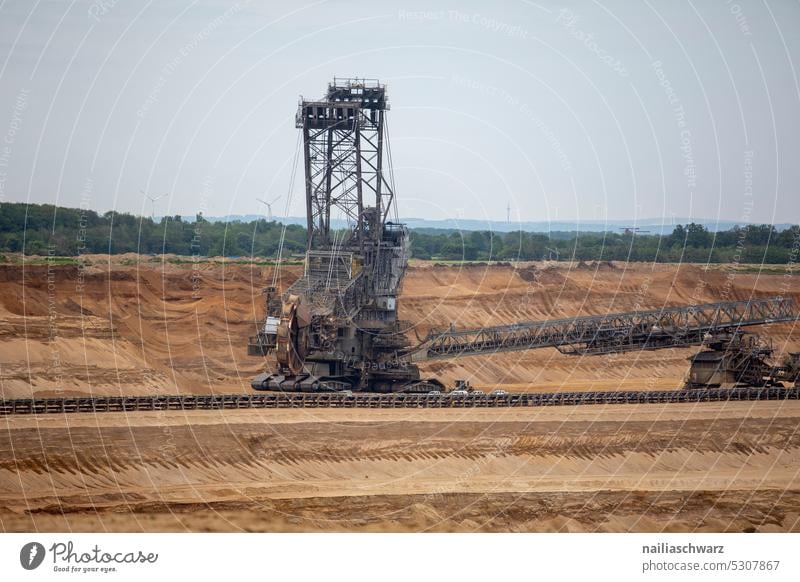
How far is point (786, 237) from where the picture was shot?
486ft

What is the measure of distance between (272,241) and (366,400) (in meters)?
84.9

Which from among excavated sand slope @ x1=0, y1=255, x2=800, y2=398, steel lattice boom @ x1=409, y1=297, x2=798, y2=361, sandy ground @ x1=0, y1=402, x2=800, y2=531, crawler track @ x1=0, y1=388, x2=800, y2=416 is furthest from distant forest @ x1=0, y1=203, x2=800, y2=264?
sandy ground @ x1=0, y1=402, x2=800, y2=531

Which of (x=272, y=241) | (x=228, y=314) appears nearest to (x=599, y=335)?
(x=228, y=314)

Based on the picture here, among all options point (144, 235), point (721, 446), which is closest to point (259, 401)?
point (721, 446)

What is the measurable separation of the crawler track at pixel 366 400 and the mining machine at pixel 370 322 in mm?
2539

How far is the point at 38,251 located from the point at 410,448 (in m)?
61.9

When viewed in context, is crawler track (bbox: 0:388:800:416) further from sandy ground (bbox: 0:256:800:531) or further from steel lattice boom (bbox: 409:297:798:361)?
steel lattice boom (bbox: 409:297:798:361)

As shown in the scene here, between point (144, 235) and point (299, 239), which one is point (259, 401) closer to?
point (144, 235)

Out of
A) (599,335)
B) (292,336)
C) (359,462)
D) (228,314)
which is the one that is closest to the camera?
(359,462)

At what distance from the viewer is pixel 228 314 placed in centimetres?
9462

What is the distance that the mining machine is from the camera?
62531mm

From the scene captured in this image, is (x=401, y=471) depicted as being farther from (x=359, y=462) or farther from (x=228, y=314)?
(x=228, y=314)

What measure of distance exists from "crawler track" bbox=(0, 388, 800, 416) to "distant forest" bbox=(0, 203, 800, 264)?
144 ft

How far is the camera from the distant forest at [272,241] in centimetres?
10800
